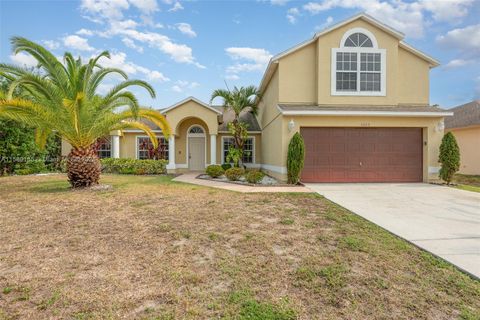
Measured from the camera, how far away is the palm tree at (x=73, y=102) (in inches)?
353

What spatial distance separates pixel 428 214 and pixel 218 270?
240 inches

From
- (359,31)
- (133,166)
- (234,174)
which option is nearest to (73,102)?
(234,174)

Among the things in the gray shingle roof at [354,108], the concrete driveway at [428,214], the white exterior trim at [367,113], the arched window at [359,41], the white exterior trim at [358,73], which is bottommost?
the concrete driveway at [428,214]

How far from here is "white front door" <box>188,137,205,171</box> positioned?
1884 centimetres

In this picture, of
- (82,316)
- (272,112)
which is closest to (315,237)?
(82,316)

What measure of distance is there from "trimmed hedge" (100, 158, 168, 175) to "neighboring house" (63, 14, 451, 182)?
27.3 feet

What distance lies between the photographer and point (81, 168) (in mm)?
10109

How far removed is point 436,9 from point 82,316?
688 inches

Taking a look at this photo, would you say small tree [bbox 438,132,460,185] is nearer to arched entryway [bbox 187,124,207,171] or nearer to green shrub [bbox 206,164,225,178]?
green shrub [bbox 206,164,225,178]

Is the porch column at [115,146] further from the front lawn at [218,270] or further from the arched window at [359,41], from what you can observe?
the arched window at [359,41]

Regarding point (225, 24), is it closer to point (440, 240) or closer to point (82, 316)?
point (440, 240)

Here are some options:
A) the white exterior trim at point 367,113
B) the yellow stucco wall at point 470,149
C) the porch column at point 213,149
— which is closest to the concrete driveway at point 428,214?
the white exterior trim at point 367,113

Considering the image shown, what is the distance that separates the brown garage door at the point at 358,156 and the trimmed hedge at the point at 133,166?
9.91m

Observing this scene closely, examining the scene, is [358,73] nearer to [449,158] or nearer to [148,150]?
[449,158]
